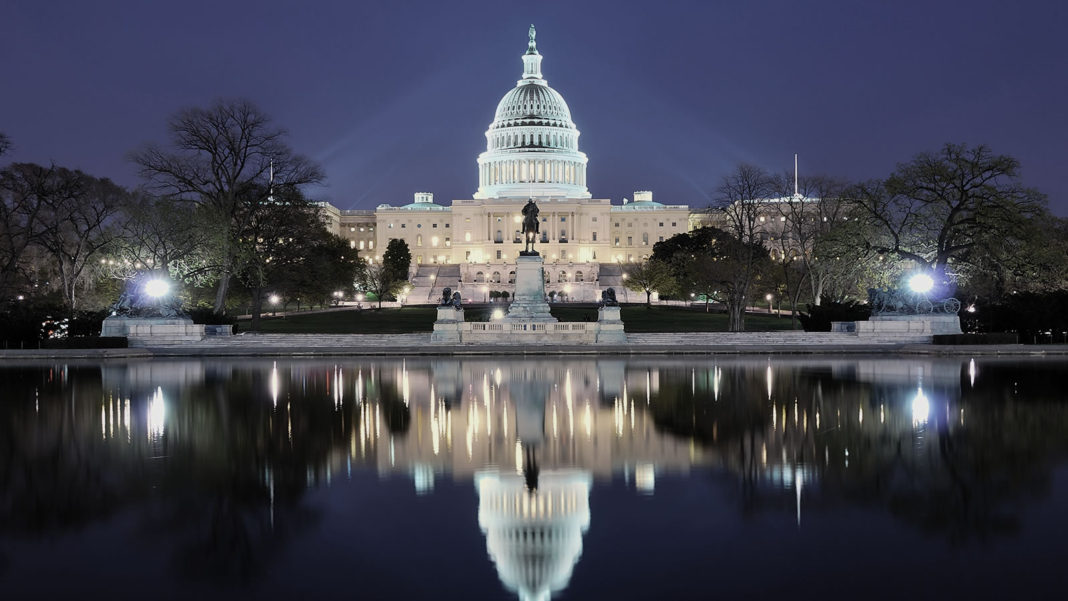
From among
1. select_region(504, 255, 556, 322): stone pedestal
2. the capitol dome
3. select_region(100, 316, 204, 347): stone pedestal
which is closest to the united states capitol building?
the capitol dome

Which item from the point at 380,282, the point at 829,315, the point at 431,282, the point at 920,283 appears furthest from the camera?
the point at 431,282

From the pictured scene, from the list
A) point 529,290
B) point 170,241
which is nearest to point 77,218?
point 170,241

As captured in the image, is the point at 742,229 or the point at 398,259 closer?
the point at 742,229

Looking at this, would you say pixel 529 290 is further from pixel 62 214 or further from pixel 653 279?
pixel 653 279

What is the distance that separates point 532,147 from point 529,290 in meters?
111

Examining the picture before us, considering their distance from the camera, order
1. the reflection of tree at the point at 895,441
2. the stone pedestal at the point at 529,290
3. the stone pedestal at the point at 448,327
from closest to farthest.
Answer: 1. the reflection of tree at the point at 895,441
2. the stone pedestal at the point at 448,327
3. the stone pedestal at the point at 529,290

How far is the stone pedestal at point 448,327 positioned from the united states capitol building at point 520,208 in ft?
317

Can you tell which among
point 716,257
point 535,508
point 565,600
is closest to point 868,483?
point 535,508

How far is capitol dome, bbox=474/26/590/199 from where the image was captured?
522 ft

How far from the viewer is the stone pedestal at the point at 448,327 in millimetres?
44000

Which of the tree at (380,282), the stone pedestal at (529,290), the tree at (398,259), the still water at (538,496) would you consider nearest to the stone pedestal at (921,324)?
the stone pedestal at (529,290)

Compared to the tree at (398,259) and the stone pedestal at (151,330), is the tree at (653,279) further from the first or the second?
the stone pedestal at (151,330)

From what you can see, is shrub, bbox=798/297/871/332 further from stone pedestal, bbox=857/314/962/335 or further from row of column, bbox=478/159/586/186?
row of column, bbox=478/159/586/186

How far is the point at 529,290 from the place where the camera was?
49.9 m
